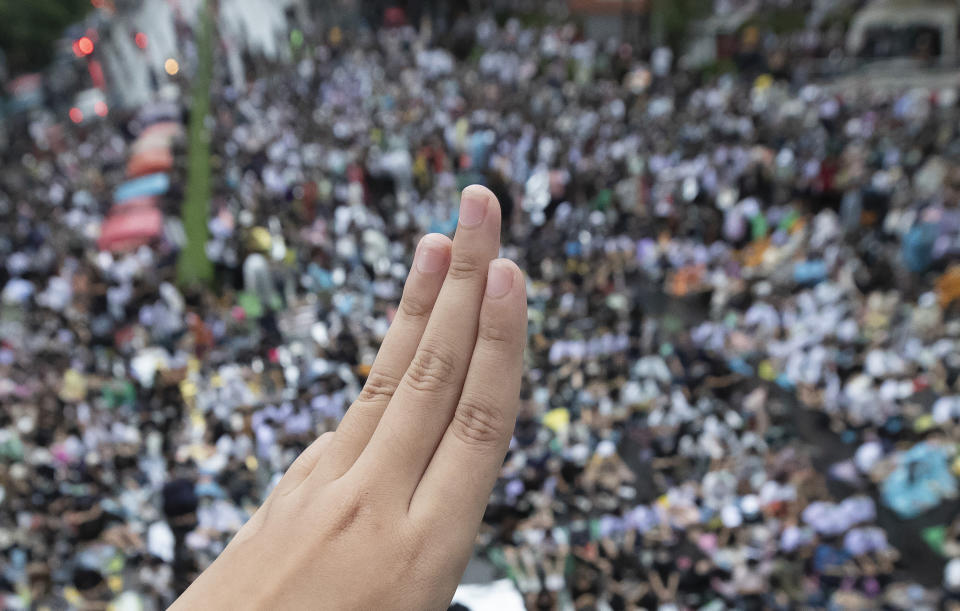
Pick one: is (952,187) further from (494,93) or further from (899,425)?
(494,93)

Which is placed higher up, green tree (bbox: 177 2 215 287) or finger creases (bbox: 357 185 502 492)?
green tree (bbox: 177 2 215 287)

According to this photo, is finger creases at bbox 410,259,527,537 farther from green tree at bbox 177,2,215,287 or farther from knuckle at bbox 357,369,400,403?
green tree at bbox 177,2,215,287

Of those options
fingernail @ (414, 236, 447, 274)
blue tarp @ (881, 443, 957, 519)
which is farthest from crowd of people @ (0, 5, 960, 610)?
fingernail @ (414, 236, 447, 274)

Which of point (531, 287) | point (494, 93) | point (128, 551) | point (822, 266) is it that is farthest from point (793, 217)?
point (128, 551)

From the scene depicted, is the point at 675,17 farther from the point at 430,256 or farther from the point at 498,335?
the point at 498,335

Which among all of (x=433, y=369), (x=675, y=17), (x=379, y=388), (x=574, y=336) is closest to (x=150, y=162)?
(x=574, y=336)

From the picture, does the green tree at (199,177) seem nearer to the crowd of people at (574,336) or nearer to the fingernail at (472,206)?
the crowd of people at (574,336)

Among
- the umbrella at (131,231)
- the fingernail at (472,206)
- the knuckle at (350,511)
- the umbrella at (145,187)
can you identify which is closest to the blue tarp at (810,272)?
the fingernail at (472,206)
